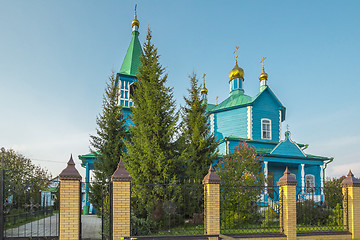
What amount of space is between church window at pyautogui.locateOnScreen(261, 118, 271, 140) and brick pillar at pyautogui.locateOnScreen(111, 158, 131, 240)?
16.0 meters

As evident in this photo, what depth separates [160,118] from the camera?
34.6 feet

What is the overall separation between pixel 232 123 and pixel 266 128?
8.65 ft

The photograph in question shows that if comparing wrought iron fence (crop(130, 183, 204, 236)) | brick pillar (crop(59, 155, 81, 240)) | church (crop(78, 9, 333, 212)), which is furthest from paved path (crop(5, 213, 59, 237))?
church (crop(78, 9, 333, 212))

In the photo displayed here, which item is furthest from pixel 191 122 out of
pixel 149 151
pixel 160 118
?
pixel 149 151

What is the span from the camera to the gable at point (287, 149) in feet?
60.3

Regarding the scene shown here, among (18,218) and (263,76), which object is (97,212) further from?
(263,76)

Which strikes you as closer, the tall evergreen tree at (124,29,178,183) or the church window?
the tall evergreen tree at (124,29,178,183)

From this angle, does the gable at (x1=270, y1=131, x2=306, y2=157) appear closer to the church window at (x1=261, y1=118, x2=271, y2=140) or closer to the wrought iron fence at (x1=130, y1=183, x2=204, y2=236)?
the church window at (x1=261, y1=118, x2=271, y2=140)

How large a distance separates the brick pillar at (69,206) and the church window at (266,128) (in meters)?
16.8

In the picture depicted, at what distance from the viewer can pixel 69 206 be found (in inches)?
261

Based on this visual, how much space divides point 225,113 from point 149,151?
13548mm

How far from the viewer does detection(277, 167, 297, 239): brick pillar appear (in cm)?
791

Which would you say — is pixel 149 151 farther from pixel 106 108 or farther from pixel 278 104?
pixel 278 104

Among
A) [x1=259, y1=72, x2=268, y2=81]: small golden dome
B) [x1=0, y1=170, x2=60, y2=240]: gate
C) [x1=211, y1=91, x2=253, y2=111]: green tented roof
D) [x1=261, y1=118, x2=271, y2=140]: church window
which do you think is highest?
[x1=259, y1=72, x2=268, y2=81]: small golden dome
